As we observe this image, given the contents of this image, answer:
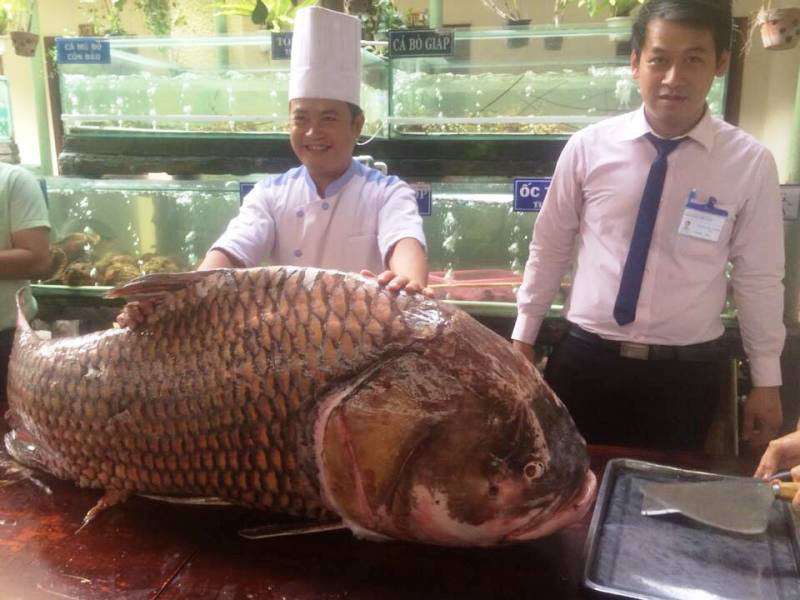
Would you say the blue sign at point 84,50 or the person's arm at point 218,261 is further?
the blue sign at point 84,50

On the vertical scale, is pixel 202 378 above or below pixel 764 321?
above

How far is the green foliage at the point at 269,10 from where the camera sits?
3.28 meters

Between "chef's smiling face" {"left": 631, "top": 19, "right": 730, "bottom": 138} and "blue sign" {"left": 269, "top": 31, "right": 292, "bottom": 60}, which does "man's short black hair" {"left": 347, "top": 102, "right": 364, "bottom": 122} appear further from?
"blue sign" {"left": 269, "top": 31, "right": 292, "bottom": 60}

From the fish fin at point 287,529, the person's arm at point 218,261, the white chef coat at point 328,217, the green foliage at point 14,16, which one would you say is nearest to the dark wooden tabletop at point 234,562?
the fish fin at point 287,529

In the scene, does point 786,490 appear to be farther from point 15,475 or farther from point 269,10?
point 269,10

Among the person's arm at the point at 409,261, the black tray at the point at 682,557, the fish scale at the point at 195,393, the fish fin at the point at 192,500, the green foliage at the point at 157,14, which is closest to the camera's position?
the black tray at the point at 682,557

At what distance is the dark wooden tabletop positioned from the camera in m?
0.98

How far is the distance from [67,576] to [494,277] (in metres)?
2.34

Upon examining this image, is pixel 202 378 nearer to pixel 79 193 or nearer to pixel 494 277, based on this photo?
pixel 494 277

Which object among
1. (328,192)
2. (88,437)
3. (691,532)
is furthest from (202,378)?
(328,192)

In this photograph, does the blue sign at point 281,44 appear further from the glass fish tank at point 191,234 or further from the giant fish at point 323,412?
the giant fish at point 323,412

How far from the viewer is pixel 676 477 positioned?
4.15 ft

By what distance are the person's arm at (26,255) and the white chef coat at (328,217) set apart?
1.09 meters

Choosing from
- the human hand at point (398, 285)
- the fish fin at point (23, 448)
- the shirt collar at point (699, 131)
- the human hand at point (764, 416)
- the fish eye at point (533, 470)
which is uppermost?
the shirt collar at point (699, 131)
